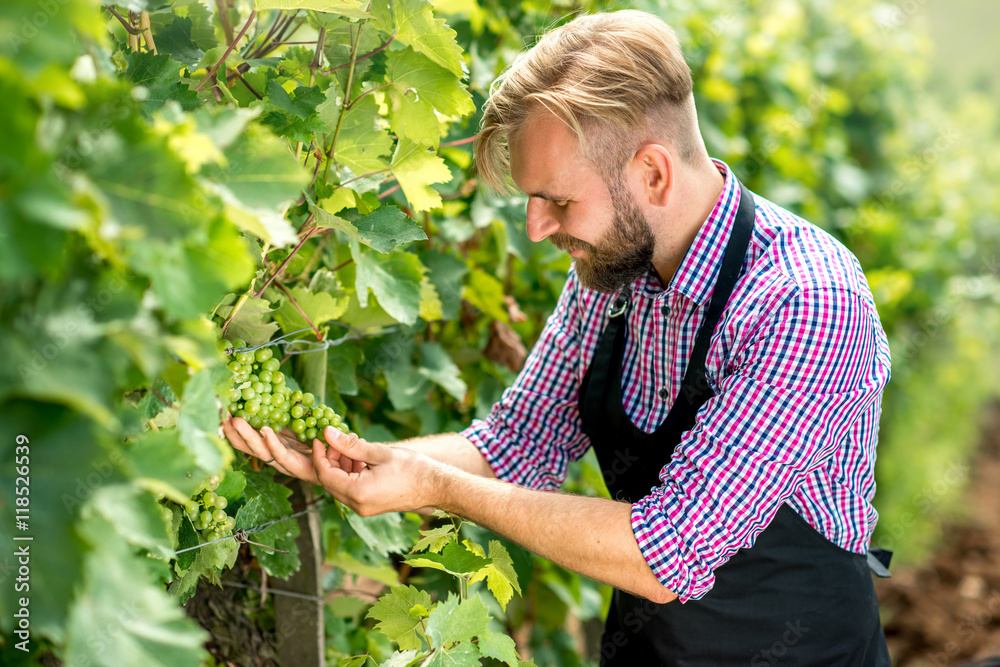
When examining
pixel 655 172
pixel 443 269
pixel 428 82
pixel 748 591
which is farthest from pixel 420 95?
pixel 748 591

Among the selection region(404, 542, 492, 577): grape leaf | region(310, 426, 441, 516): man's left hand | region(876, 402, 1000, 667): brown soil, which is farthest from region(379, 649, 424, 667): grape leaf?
Result: region(876, 402, 1000, 667): brown soil

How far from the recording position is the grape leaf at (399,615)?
127 cm

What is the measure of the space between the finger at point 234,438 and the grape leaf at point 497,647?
48 centimetres

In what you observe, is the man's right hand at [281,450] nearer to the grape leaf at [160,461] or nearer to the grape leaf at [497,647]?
the grape leaf at [497,647]

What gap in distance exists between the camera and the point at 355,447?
1356 mm

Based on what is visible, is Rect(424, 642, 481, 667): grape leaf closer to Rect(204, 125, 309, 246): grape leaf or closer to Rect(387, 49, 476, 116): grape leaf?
Rect(204, 125, 309, 246): grape leaf

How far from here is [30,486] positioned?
0.62m

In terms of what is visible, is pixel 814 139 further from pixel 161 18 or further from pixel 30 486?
pixel 30 486

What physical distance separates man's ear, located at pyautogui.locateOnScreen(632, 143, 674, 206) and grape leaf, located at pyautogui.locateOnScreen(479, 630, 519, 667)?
866mm

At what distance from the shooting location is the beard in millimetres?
1553

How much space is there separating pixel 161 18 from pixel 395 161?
1.34 ft

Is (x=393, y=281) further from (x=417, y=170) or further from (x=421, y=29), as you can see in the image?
(x=421, y=29)

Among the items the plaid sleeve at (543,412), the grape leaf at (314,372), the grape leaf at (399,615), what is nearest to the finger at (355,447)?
the grape leaf at (314,372)

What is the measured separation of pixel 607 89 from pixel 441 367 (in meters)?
0.76
